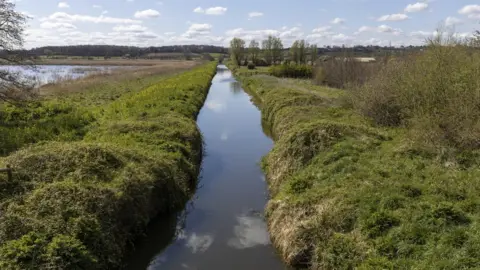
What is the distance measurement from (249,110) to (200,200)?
2371cm

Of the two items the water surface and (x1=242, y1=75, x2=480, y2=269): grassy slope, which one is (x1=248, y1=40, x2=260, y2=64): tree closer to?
the water surface

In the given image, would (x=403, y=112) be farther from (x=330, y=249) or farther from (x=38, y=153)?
(x=38, y=153)

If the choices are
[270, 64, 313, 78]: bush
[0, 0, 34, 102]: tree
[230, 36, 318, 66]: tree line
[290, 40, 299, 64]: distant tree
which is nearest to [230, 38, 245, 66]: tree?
[230, 36, 318, 66]: tree line

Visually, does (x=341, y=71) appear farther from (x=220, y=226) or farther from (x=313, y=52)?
(x=313, y=52)

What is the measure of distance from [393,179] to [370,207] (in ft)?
6.34

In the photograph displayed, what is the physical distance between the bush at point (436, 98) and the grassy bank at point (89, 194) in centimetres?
933

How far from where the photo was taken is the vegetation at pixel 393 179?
8.59 m

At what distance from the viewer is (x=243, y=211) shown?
46.4 ft

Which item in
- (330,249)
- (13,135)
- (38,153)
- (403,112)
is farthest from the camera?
(403,112)

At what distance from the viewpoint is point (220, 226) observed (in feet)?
42.4

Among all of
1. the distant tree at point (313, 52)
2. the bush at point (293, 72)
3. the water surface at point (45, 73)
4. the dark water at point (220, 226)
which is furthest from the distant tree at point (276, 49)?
the dark water at point (220, 226)

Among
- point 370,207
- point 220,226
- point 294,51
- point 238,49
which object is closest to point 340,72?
point 220,226

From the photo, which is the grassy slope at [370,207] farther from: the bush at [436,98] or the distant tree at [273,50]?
the distant tree at [273,50]

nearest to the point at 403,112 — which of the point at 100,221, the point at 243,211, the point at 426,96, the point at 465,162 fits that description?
the point at 426,96
